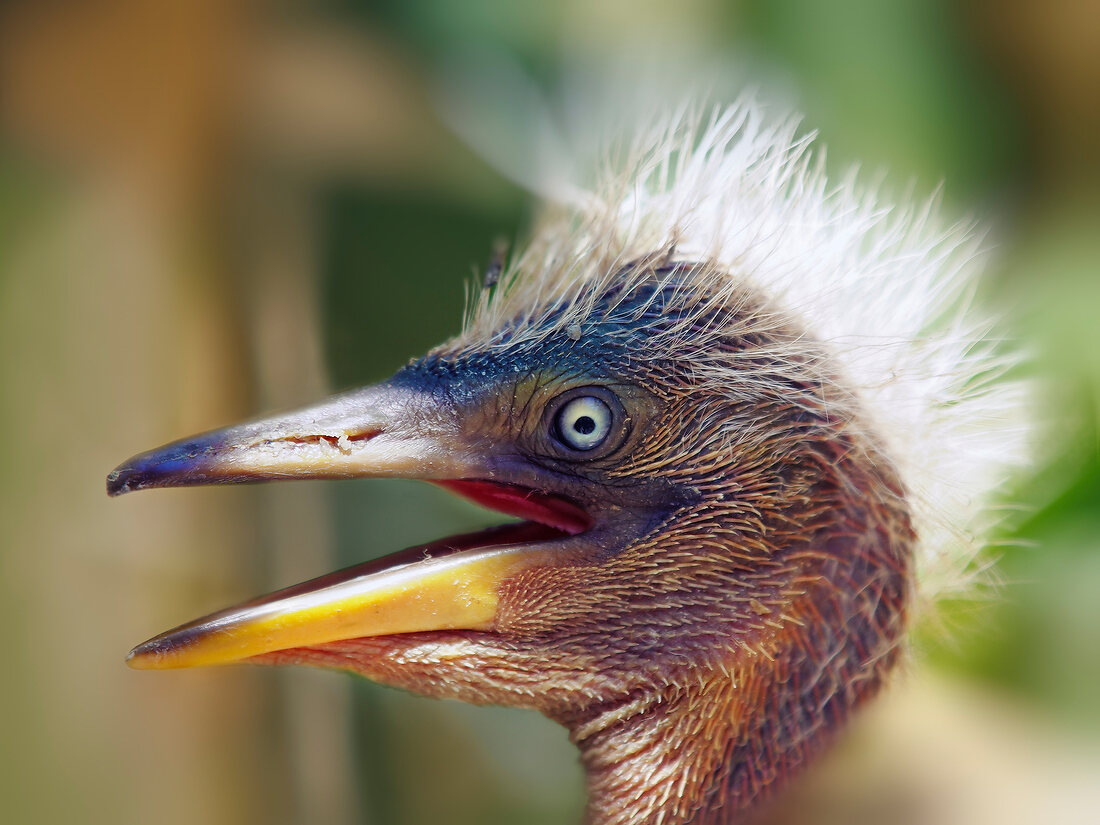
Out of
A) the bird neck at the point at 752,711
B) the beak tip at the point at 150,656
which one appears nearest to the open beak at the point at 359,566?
the beak tip at the point at 150,656

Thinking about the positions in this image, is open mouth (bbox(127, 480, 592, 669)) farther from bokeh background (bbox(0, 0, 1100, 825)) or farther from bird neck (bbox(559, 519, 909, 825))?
bokeh background (bbox(0, 0, 1100, 825))

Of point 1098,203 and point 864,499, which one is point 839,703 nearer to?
point 864,499

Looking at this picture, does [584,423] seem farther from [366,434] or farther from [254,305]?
[254,305]

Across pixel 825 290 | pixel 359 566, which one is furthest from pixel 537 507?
pixel 825 290

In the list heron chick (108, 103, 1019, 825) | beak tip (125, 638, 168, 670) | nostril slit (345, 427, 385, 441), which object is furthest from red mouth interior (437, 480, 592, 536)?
beak tip (125, 638, 168, 670)

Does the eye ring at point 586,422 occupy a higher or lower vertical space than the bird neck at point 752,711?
higher

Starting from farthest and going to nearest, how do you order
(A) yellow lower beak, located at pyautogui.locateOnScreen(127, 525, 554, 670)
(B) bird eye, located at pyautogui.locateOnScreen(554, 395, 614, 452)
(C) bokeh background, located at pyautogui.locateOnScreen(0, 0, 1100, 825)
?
(C) bokeh background, located at pyautogui.locateOnScreen(0, 0, 1100, 825) → (B) bird eye, located at pyautogui.locateOnScreen(554, 395, 614, 452) → (A) yellow lower beak, located at pyautogui.locateOnScreen(127, 525, 554, 670)

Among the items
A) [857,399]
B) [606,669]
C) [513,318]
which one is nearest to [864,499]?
[857,399]

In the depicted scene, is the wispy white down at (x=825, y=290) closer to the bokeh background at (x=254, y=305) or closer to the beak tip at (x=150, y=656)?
the beak tip at (x=150, y=656)
